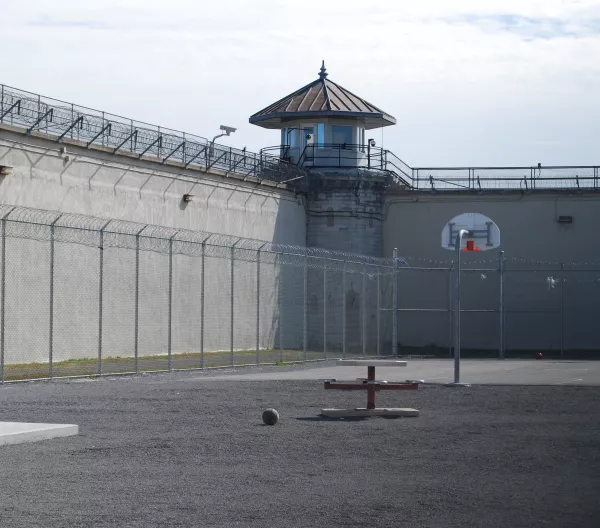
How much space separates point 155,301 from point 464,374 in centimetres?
772

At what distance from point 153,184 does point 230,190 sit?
4182mm

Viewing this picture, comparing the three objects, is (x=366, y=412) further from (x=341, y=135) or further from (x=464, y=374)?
(x=341, y=135)

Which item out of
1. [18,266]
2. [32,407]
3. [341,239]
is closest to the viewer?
[32,407]

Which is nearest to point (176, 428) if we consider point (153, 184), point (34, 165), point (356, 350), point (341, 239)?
point (34, 165)

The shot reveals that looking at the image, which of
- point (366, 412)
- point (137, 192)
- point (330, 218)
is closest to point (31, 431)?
point (366, 412)

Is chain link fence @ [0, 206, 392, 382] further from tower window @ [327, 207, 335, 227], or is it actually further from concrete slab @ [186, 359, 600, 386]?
tower window @ [327, 207, 335, 227]

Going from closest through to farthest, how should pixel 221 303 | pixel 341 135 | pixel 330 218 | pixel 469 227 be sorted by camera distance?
pixel 221 303
pixel 330 218
pixel 469 227
pixel 341 135

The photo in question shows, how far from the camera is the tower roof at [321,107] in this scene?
3981 centimetres

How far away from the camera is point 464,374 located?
23.1m

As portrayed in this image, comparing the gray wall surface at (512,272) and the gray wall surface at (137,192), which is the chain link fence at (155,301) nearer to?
the gray wall surface at (137,192)

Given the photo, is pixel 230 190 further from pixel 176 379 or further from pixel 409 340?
pixel 176 379

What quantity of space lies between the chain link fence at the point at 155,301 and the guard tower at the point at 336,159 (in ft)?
10.7

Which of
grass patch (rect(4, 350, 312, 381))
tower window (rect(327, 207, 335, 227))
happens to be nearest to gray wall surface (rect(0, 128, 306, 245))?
tower window (rect(327, 207, 335, 227))

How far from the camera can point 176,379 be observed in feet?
68.1
